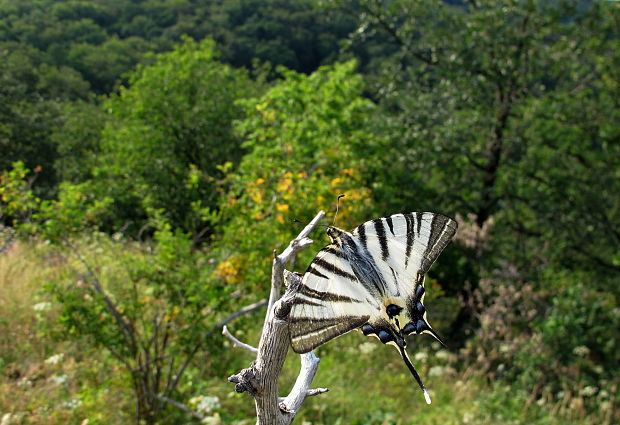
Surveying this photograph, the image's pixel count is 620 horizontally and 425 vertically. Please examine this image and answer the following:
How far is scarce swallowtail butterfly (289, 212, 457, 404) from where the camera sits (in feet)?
4.16

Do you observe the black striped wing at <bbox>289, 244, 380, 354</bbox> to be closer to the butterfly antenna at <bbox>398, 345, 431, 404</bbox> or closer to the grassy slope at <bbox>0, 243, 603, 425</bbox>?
the butterfly antenna at <bbox>398, 345, 431, 404</bbox>

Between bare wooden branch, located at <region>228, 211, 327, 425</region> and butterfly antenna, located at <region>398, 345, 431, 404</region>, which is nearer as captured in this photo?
butterfly antenna, located at <region>398, 345, 431, 404</region>

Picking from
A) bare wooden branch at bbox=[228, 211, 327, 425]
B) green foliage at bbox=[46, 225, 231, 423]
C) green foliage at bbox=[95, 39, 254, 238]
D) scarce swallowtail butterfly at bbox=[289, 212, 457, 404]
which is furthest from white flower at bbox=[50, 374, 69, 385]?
green foliage at bbox=[95, 39, 254, 238]

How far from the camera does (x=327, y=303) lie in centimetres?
129

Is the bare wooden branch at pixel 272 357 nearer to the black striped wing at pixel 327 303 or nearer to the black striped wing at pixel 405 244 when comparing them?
the black striped wing at pixel 327 303

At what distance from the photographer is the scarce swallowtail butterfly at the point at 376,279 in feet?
4.16

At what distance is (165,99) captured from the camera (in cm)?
1301

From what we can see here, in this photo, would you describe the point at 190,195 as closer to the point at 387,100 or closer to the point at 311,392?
the point at 387,100

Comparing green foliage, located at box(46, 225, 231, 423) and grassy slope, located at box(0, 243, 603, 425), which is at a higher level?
green foliage, located at box(46, 225, 231, 423)

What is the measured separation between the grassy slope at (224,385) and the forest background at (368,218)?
0.07 feet

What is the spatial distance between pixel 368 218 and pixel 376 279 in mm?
5706

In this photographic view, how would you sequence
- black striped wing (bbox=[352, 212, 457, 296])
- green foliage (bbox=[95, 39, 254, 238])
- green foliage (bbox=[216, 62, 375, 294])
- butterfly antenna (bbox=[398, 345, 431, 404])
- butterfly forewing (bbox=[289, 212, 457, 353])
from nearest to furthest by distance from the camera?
butterfly antenna (bbox=[398, 345, 431, 404]) < butterfly forewing (bbox=[289, 212, 457, 353]) < black striped wing (bbox=[352, 212, 457, 296]) < green foliage (bbox=[216, 62, 375, 294]) < green foliage (bbox=[95, 39, 254, 238])

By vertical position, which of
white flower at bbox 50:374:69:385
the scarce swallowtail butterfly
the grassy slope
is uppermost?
the scarce swallowtail butterfly

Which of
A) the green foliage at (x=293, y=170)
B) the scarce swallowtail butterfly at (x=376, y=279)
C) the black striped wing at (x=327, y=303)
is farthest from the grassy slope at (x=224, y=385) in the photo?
the black striped wing at (x=327, y=303)
